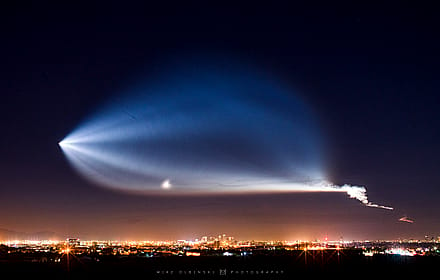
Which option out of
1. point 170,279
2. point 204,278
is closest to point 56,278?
point 170,279

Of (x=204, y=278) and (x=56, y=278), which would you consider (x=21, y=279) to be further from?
(x=204, y=278)

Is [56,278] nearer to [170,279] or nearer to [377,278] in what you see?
[170,279]

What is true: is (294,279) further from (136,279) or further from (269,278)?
(136,279)

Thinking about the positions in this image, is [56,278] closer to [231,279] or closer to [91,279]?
[91,279]

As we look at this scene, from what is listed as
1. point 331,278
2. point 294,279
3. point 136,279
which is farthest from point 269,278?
point 136,279

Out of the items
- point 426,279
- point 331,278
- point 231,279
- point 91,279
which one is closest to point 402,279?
point 426,279

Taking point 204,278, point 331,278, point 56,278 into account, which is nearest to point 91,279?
point 56,278
